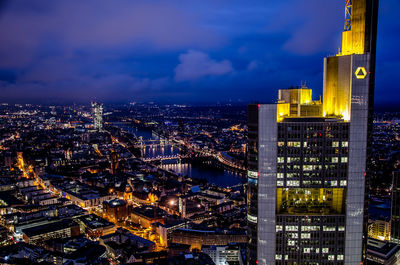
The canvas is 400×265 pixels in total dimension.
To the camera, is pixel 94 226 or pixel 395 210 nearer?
pixel 395 210

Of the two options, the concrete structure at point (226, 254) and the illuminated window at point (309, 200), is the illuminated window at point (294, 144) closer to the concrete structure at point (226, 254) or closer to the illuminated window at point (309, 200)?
the illuminated window at point (309, 200)

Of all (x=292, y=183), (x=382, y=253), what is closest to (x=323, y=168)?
(x=292, y=183)

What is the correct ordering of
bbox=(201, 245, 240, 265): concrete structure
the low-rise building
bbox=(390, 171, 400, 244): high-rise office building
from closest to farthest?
bbox=(201, 245, 240, 265): concrete structure < bbox=(390, 171, 400, 244): high-rise office building < the low-rise building

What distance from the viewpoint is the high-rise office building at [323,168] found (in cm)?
1533

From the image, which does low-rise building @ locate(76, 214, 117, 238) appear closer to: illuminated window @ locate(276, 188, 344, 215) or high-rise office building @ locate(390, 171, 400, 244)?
illuminated window @ locate(276, 188, 344, 215)

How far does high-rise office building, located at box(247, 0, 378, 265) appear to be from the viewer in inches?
603

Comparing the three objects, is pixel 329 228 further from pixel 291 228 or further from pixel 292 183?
pixel 292 183

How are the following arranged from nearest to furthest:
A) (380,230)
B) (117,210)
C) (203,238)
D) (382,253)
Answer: (382,253) < (203,238) < (380,230) < (117,210)

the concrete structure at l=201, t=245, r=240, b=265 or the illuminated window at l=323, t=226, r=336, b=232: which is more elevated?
the illuminated window at l=323, t=226, r=336, b=232

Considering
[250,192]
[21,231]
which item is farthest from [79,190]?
[250,192]

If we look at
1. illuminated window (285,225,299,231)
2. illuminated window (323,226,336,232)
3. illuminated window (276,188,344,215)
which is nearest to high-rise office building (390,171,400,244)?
illuminated window (276,188,344,215)

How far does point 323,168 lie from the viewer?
15.5 meters

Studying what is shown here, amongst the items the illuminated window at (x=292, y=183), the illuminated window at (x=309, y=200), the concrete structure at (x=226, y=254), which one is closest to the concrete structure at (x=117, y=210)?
the concrete structure at (x=226, y=254)

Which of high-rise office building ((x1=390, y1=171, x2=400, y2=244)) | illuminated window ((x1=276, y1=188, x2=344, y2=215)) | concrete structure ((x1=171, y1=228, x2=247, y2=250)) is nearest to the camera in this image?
illuminated window ((x1=276, y1=188, x2=344, y2=215))
